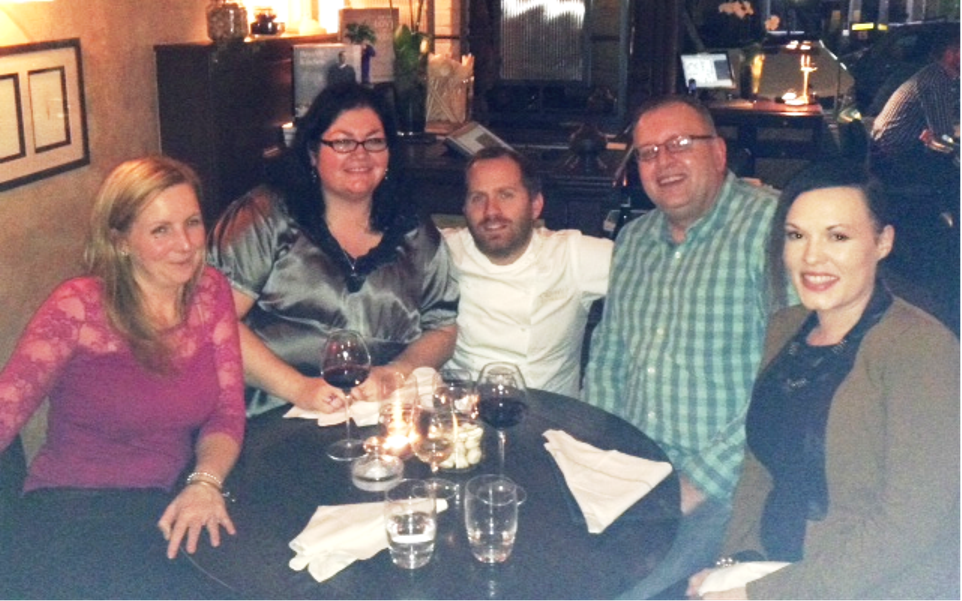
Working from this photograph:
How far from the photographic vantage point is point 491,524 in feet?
4.62

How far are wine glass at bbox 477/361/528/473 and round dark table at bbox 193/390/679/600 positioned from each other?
8cm

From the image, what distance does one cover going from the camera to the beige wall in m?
2.58

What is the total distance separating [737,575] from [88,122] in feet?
7.59

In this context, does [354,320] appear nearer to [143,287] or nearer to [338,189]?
[338,189]

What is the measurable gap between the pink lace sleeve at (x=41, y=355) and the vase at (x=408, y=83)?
2551mm

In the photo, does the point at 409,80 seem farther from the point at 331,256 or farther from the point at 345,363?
the point at 345,363

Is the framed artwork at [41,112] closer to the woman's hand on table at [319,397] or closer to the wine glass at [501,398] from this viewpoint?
the woman's hand on table at [319,397]

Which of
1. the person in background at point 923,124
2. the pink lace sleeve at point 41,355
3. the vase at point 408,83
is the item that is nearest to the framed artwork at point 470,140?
the vase at point 408,83

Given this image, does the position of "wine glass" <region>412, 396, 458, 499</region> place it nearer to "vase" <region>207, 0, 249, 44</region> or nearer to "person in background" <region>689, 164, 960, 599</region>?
"person in background" <region>689, 164, 960, 599</region>

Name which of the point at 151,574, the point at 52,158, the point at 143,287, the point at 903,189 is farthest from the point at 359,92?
the point at 903,189

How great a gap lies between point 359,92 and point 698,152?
0.83 m

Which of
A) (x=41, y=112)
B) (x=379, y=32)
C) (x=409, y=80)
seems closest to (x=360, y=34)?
(x=379, y=32)

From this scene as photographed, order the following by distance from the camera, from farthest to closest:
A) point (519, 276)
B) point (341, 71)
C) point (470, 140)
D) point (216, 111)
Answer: point (341, 71) < point (470, 140) < point (216, 111) < point (519, 276)

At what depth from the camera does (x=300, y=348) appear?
7.68 feet
